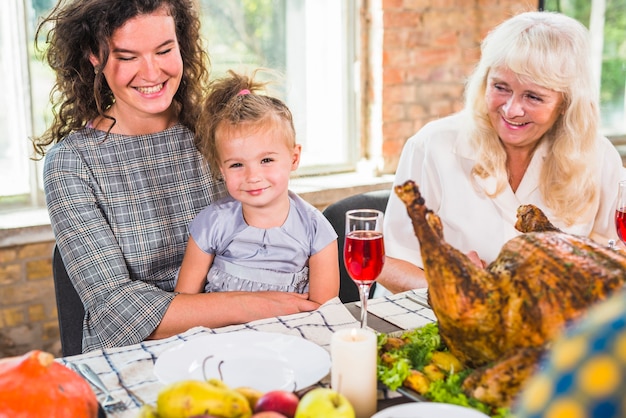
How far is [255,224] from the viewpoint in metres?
1.83

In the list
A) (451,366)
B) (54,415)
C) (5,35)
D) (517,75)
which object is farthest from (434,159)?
(5,35)

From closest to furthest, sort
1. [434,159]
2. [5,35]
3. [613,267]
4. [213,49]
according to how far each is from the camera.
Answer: [613,267]
[434,159]
[5,35]
[213,49]

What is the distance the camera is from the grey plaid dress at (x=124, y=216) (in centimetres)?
172

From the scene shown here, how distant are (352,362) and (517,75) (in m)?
1.25

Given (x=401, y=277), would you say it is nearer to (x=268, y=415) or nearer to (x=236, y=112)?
(x=236, y=112)

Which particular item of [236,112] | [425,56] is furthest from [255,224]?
[425,56]

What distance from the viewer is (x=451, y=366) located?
1.09m

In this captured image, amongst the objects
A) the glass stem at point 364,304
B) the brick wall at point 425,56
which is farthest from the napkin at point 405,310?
the brick wall at point 425,56

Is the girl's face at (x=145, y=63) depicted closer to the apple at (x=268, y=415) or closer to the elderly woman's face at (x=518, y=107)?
the elderly woman's face at (x=518, y=107)

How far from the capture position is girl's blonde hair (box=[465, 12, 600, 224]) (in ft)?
6.38

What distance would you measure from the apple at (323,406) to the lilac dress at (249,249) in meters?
0.96

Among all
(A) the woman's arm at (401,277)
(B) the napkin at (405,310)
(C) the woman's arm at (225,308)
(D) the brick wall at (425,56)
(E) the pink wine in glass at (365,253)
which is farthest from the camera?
(D) the brick wall at (425,56)

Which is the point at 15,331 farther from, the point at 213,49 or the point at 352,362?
the point at 352,362

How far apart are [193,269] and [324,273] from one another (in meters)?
0.34
